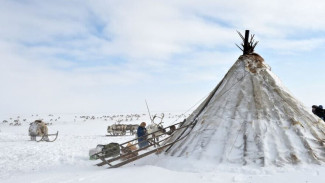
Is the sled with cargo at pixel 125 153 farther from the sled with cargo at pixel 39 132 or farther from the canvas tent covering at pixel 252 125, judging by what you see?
the sled with cargo at pixel 39 132

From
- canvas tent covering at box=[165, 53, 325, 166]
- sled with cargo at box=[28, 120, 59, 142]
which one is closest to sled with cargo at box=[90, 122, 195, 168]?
canvas tent covering at box=[165, 53, 325, 166]

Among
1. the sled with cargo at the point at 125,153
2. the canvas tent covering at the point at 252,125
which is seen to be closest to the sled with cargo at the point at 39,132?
the sled with cargo at the point at 125,153

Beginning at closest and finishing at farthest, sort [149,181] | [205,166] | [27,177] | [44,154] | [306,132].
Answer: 1. [149,181]
2. [205,166]
3. [306,132]
4. [27,177]
5. [44,154]

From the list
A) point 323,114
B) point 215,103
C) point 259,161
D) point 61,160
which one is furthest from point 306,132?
point 61,160

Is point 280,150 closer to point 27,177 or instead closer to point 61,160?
point 27,177

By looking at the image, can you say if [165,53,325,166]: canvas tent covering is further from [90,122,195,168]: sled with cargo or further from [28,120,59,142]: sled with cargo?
[28,120,59,142]: sled with cargo

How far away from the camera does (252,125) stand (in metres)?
8.46

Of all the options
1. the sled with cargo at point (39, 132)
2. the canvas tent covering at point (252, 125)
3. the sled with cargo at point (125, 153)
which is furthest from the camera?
the sled with cargo at point (39, 132)

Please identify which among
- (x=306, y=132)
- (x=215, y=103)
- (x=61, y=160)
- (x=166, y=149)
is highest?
(x=215, y=103)

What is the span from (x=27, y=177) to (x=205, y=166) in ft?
19.4

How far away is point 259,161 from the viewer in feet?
24.3

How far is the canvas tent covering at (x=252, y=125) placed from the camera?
25.3 ft

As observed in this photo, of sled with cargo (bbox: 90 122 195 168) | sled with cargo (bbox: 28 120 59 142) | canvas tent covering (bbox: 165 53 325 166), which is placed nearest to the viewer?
canvas tent covering (bbox: 165 53 325 166)

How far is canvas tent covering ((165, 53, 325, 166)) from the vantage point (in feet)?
25.3
